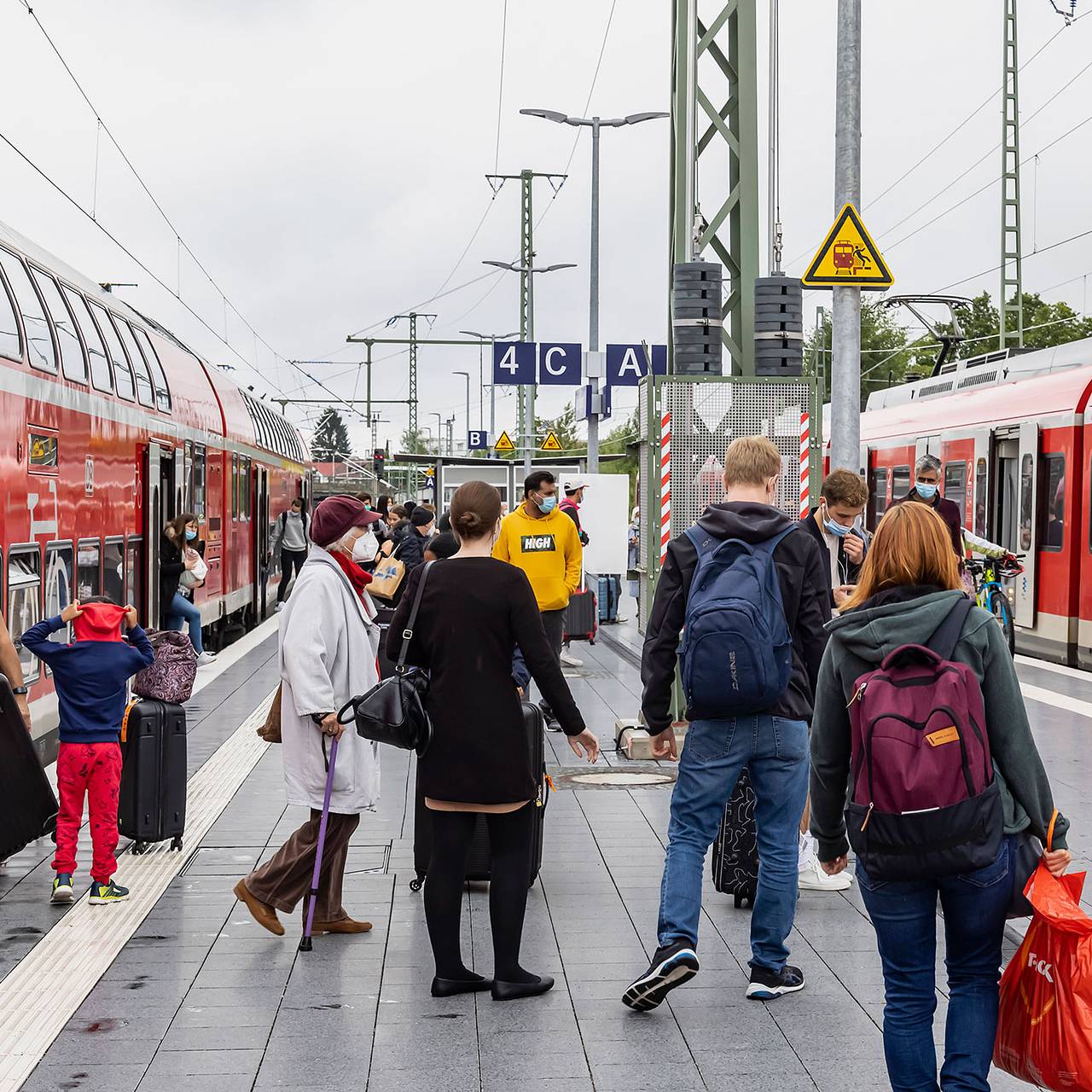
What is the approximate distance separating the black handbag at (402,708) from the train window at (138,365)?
9675mm

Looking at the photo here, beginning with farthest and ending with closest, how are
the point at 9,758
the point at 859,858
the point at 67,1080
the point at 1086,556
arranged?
the point at 1086,556 < the point at 9,758 < the point at 67,1080 < the point at 859,858

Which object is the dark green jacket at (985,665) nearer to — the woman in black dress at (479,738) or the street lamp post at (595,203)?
the woman in black dress at (479,738)

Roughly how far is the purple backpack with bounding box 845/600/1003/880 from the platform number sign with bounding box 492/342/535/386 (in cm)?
1889

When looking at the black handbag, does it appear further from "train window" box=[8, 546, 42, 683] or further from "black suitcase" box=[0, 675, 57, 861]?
"train window" box=[8, 546, 42, 683]

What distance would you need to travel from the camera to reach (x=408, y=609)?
547 centimetres

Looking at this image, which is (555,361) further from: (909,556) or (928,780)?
(928,780)

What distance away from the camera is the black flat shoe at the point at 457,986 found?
5406mm

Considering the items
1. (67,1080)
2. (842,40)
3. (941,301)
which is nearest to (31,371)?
(842,40)

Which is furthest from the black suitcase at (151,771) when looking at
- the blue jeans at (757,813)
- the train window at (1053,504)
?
the train window at (1053,504)

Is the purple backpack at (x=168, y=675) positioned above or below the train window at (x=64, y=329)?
below

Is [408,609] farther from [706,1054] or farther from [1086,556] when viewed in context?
[1086,556]

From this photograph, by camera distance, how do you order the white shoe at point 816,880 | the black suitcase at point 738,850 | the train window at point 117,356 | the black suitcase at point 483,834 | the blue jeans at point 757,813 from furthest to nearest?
the train window at point 117,356 → the white shoe at point 816,880 → the black suitcase at point 483,834 → the black suitcase at point 738,850 → the blue jeans at point 757,813

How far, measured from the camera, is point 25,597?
31.4ft

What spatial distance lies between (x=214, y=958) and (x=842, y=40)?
7.20m
